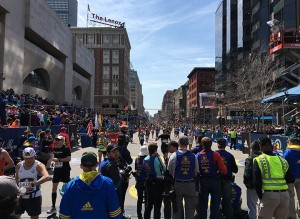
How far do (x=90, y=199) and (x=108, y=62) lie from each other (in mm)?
113824

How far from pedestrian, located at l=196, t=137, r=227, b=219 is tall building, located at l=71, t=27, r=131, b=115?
10509 cm

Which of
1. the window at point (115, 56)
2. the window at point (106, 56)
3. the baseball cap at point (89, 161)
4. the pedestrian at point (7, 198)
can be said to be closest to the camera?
the pedestrian at point (7, 198)

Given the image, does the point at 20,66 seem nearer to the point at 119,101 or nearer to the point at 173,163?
the point at 173,163

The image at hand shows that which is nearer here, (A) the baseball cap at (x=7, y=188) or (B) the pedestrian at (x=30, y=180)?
(A) the baseball cap at (x=7, y=188)

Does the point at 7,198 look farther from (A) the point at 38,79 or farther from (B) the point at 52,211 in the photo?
(A) the point at 38,79

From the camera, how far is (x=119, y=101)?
116 m

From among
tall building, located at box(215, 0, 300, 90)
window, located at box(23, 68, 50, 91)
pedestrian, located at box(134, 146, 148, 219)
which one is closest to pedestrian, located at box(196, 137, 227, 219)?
pedestrian, located at box(134, 146, 148, 219)

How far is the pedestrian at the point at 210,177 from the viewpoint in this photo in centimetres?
661

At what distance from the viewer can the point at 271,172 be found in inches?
219

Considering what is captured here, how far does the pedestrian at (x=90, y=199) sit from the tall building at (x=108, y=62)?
354 ft

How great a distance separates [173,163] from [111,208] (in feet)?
9.98

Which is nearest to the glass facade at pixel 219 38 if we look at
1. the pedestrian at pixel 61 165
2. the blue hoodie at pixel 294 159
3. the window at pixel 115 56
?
the window at pixel 115 56

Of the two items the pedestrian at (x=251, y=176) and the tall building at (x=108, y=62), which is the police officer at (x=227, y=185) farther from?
the tall building at (x=108, y=62)

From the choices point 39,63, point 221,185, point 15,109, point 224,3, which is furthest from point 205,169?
point 224,3
